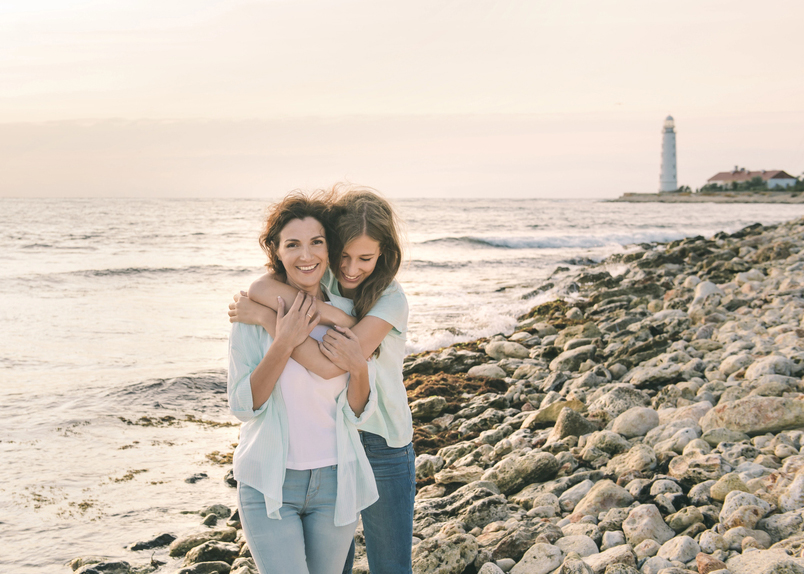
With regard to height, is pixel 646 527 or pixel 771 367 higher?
pixel 771 367

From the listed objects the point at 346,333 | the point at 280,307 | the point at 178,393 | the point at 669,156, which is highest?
the point at 669,156

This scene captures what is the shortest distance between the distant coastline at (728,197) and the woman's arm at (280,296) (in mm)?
74209

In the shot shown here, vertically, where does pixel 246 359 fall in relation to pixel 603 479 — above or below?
above

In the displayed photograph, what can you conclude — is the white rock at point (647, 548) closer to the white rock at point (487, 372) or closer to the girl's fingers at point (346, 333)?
the girl's fingers at point (346, 333)

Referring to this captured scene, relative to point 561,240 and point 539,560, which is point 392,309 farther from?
point 561,240

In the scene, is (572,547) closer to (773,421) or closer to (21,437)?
(773,421)

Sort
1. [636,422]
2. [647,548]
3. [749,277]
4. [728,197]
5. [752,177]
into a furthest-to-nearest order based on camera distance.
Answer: [752,177] → [728,197] → [749,277] → [636,422] → [647,548]

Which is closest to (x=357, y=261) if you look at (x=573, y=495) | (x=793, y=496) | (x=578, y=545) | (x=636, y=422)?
(x=578, y=545)

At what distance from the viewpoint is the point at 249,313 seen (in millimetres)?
2447

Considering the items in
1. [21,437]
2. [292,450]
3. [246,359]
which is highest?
[246,359]

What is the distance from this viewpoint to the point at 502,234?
1314 inches

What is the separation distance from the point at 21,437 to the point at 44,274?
497 inches

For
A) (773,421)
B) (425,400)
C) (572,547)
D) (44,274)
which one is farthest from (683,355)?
(44,274)

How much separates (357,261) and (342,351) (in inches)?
18.5
